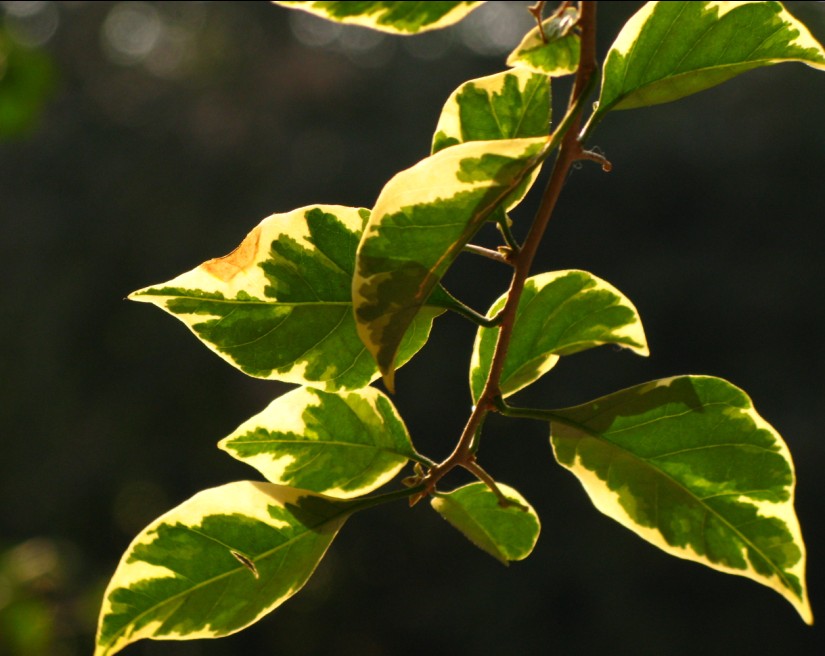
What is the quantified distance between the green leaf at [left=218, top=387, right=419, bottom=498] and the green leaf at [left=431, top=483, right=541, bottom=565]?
33 mm

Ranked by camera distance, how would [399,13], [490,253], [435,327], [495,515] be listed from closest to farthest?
[399,13] → [490,253] → [495,515] → [435,327]

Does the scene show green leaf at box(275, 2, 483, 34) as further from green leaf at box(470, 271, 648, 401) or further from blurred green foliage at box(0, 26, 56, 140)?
blurred green foliage at box(0, 26, 56, 140)

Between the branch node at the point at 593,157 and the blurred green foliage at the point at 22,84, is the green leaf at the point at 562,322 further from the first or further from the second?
the blurred green foliage at the point at 22,84

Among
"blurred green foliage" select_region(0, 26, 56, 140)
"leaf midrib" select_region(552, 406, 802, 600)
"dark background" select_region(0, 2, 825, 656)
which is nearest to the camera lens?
"leaf midrib" select_region(552, 406, 802, 600)

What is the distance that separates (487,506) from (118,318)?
20.7 feet

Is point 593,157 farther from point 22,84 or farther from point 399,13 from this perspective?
point 22,84

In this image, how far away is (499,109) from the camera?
453 millimetres

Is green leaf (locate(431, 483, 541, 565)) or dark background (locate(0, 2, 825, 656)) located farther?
dark background (locate(0, 2, 825, 656))

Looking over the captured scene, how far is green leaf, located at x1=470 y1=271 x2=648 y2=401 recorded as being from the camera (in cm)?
47

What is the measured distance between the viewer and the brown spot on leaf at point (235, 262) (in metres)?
0.43

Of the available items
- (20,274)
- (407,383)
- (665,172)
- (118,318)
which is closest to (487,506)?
(407,383)

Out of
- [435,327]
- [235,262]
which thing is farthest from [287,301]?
[435,327]

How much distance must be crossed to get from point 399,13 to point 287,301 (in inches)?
6.4

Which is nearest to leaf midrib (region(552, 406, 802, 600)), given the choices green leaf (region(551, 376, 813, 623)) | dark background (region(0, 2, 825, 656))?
green leaf (region(551, 376, 813, 623))
